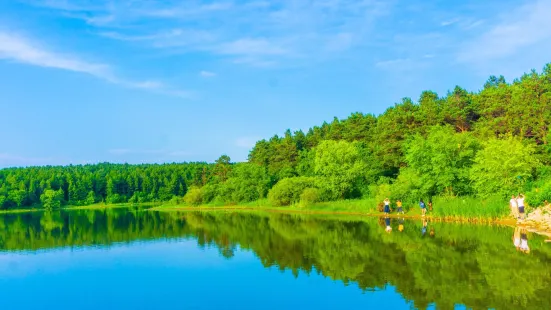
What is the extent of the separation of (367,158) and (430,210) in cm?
2104

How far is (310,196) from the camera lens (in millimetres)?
57375

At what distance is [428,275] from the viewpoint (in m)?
19.2

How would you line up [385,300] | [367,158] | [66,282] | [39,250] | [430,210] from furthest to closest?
[367,158]
[430,210]
[39,250]
[66,282]
[385,300]

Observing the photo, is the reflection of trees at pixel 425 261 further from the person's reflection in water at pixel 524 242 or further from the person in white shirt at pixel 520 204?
the person in white shirt at pixel 520 204

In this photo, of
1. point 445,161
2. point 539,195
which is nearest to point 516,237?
point 539,195

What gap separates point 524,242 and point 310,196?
3410 cm

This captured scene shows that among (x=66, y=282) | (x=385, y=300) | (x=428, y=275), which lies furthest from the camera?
(x=66, y=282)

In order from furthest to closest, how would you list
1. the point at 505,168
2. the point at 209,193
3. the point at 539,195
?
1. the point at 209,193
2. the point at 505,168
3. the point at 539,195

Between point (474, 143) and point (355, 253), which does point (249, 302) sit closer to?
→ point (355, 253)

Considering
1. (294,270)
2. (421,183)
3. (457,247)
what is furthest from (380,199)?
(294,270)

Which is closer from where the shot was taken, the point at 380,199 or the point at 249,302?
the point at 249,302

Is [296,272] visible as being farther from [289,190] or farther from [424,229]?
[289,190]

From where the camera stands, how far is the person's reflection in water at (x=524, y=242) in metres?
22.5

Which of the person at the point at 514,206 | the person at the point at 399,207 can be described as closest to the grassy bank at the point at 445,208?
the person at the point at 399,207
